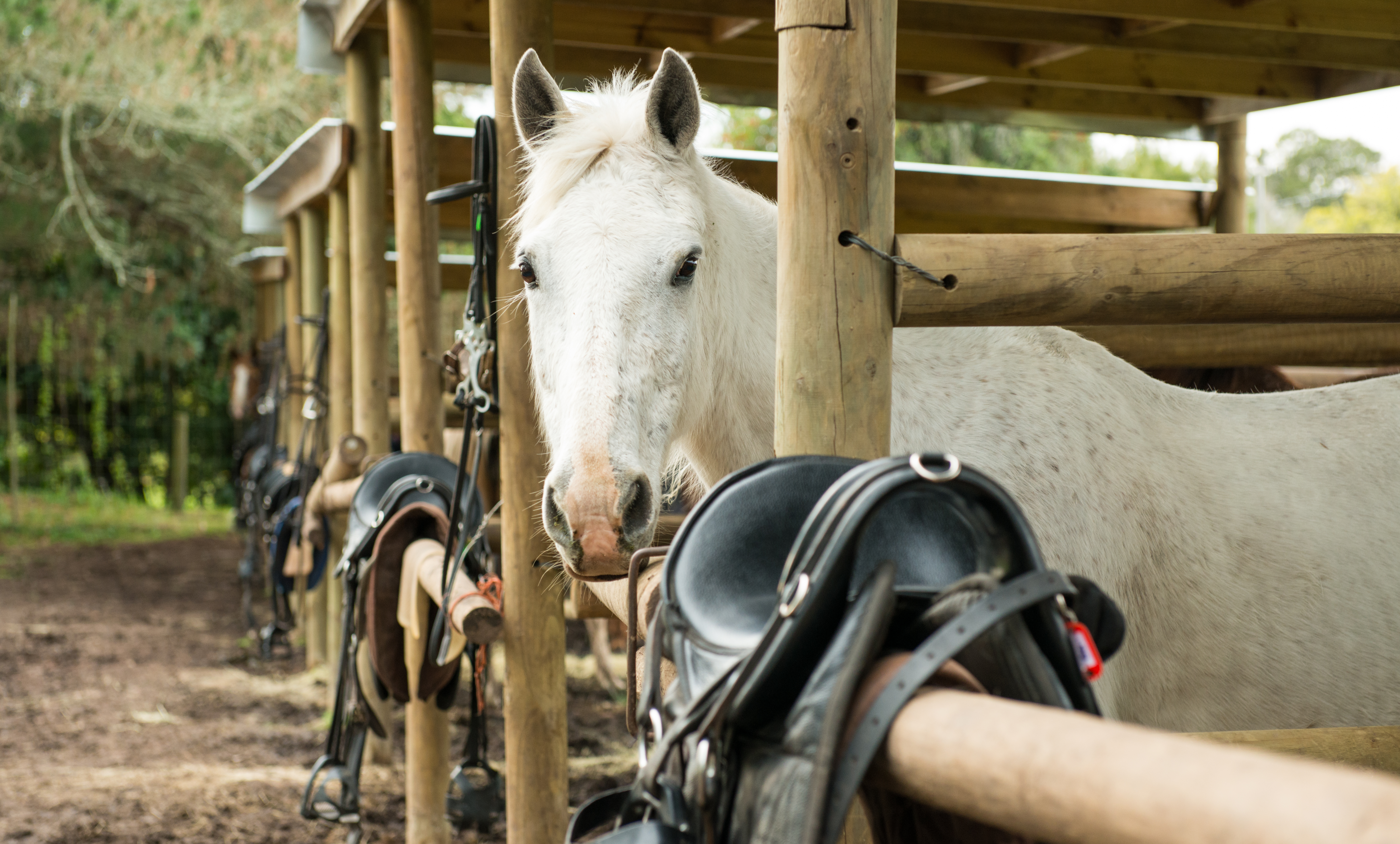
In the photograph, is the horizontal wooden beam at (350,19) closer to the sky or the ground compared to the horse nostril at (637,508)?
closer to the sky

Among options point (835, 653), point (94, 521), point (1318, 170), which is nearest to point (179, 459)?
point (94, 521)

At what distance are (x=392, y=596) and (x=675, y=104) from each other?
177cm

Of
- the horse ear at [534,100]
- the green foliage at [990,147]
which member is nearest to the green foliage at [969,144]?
the green foliage at [990,147]

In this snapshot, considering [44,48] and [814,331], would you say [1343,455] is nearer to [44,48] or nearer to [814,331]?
[814,331]

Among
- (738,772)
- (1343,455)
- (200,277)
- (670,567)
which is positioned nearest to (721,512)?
(670,567)

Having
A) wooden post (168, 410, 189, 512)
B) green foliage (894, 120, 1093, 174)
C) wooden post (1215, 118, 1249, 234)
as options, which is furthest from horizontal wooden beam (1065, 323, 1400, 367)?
wooden post (168, 410, 189, 512)

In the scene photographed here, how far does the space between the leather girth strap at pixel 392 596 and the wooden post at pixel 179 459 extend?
10.4 m

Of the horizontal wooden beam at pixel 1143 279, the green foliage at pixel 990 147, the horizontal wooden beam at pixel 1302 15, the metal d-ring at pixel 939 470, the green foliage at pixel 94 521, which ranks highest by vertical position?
the green foliage at pixel 990 147

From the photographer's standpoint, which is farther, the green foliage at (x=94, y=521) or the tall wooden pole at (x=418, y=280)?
the green foliage at (x=94, y=521)

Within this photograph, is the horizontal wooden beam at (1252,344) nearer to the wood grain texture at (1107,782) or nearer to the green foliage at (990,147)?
the wood grain texture at (1107,782)

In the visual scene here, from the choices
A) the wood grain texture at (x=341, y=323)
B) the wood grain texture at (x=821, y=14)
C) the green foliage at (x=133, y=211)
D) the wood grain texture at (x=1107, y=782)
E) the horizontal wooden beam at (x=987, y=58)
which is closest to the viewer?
the wood grain texture at (x=1107, y=782)

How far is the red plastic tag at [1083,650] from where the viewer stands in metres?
0.90

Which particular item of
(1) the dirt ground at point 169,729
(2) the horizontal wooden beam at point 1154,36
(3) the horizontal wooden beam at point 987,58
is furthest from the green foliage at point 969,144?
(2) the horizontal wooden beam at point 1154,36

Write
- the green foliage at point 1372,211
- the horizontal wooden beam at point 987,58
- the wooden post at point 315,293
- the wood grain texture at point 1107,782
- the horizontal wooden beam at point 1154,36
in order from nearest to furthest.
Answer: the wood grain texture at point 1107,782
the horizontal wooden beam at point 1154,36
the horizontal wooden beam at point 987,58
the wooden post at point 315,293
the green foliage at point 1372,211
